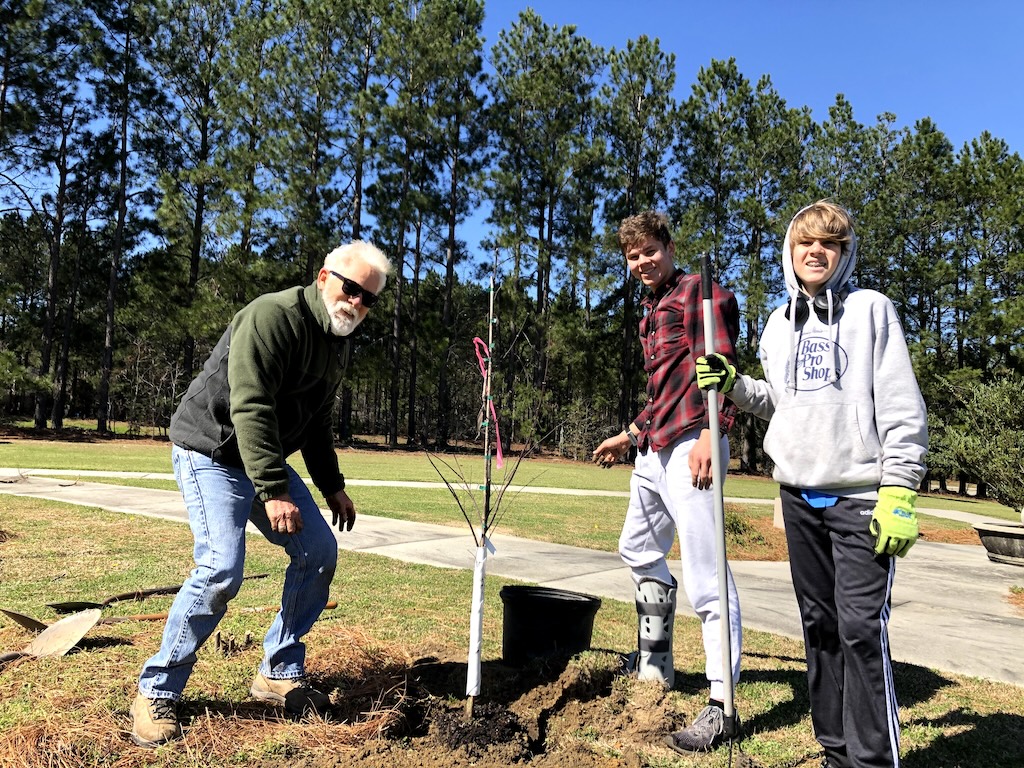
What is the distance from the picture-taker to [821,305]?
2494mm

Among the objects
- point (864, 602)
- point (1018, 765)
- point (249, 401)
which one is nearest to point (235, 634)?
point (249, 401)

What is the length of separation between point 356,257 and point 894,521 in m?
2.06

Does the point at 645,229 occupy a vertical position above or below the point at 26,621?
above

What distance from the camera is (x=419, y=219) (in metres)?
30.4

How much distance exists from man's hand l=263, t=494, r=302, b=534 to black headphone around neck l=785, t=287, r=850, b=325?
1926mm

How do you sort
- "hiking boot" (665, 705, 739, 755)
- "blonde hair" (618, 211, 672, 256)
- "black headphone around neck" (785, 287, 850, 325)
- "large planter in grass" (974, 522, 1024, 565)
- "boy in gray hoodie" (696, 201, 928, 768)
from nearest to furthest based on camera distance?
1. "boy in gray hoodie" (696, 201, 928, 768)
2. "black headphone around neck" (785, 287, 850, 325)
3. "hiking boot" (665, 705, 739, 755)
4. "blonde hair" (618, 211, 672, 256)
5. "large planter in grass" (974, 522, 1024, 565)

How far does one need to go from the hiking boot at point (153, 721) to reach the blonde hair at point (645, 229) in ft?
8.34

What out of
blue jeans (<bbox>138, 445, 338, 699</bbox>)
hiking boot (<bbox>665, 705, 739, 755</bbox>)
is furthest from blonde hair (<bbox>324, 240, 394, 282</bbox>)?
hiking boot (<bbox>665, 705, 739, 755</bbox>)

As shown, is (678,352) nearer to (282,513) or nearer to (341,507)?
(341,507)

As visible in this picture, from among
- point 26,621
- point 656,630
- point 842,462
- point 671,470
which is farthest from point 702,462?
point 26,621

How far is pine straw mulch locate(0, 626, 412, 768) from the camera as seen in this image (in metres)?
2.37

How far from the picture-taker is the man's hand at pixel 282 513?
8.21 ft

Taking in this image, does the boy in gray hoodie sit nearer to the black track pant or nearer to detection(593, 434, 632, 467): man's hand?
the black track pant

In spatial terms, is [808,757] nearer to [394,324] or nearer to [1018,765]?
[1018,765]
